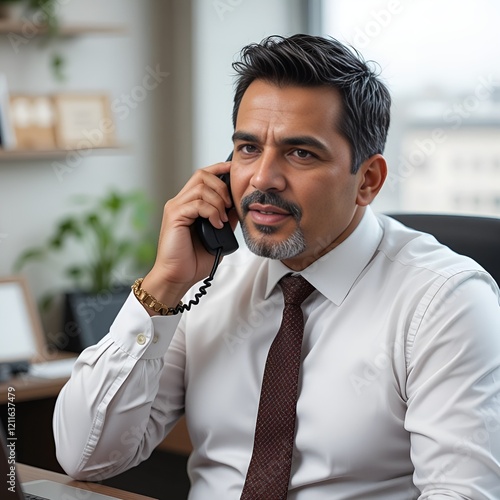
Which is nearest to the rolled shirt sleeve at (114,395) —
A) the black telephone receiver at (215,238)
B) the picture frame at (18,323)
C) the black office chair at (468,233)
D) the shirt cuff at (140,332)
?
the shirt cuff at (140,332)

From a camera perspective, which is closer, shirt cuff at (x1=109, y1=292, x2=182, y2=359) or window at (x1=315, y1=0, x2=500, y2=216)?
shirt cuff at (x1=109, y1=292, x2=182, y2=359)

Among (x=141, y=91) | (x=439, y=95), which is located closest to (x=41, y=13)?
(x=141, y=91)

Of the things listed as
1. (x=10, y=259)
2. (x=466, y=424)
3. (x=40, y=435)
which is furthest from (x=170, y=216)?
(x=10, y=259)

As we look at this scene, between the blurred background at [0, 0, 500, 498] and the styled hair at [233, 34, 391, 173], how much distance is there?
174 centimetres

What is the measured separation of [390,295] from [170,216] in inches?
17.5

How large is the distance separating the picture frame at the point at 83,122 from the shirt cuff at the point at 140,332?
1945 millimetres

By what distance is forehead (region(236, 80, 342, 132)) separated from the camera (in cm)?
153

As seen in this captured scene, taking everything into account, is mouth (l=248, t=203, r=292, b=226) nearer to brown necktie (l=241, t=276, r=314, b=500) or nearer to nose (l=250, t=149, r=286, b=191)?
nose (l=250, t=149, r=286, b=191)

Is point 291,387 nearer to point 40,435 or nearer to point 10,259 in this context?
point 40,435

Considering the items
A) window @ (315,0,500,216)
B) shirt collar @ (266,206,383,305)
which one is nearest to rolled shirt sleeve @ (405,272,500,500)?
shirt collar @ (266,206,383,305)

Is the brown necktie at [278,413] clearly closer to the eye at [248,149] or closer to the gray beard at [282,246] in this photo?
the gray beard at [282,246]

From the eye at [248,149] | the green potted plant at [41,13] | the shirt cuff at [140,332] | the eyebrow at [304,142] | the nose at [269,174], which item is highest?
the green potted plant at [41,13]

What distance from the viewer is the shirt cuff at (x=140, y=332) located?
1.58 meters

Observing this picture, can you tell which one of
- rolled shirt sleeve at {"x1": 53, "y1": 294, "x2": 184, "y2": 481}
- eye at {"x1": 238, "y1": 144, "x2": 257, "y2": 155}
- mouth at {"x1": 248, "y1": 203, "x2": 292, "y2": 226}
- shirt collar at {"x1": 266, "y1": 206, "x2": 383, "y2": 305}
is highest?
eye at {"x1": 238, "y1": 144, "x2": 257, "y2": 155}
